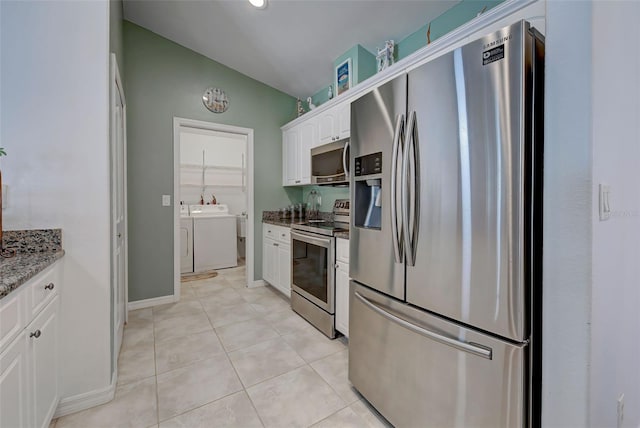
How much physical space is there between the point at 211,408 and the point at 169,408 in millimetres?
236

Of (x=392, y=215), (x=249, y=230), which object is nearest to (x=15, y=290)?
(x=392, y=215)

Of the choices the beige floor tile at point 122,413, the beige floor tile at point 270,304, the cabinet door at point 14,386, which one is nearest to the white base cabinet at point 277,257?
the beige floor tile at point 270,304

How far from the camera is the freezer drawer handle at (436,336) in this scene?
1.04 meters

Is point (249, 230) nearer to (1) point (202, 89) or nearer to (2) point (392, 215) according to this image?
(1) point (202, 89)

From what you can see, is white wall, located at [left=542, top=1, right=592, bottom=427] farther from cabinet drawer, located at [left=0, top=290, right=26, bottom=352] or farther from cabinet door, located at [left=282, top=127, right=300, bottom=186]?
cabinet door, located at [left=282, top=127, right=300, bottom=186]

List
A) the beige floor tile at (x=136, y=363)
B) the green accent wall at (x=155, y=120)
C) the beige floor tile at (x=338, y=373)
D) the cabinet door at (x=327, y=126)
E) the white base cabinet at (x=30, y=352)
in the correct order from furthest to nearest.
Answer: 1. the green accent wall at (x=155, y=120)
2. the cabinet door at (x=327, y=126)
3. the beige floor tile at (x=136, y=363)
4. the beige floor tile at (x=338, y=373)
5. the white base cabinet at (x=30, y=352)

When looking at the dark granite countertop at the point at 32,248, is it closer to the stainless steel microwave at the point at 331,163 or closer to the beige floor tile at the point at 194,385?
the beige floor tile at the point at 194,385

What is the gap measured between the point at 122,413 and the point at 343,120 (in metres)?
2.66

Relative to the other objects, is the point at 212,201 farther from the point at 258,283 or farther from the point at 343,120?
the point at 343,120

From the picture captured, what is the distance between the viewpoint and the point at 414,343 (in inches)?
50.4

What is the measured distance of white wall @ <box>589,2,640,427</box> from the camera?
2.78 feet

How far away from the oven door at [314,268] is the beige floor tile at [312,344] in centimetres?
25

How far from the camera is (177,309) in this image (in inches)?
120

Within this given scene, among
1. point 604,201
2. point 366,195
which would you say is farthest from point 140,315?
point 604,201
